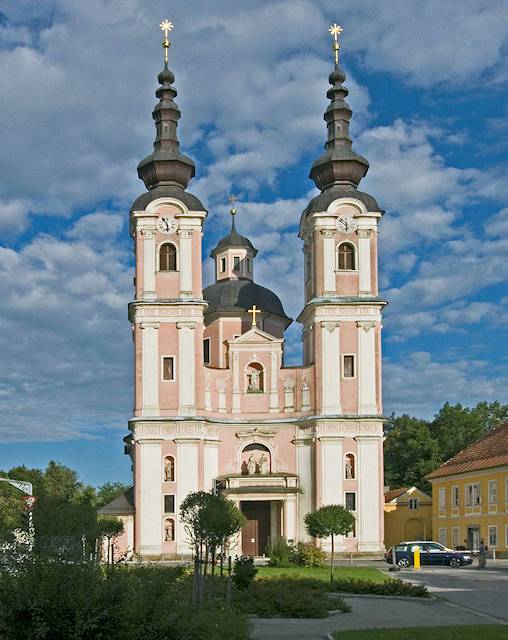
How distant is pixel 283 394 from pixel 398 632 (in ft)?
127

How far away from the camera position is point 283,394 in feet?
189

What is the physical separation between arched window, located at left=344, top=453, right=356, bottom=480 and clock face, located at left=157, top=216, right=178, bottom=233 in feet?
50.0

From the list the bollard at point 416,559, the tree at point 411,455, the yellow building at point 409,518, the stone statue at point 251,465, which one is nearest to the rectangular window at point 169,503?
the stone statue at point 251,465

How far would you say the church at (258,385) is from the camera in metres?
54.0

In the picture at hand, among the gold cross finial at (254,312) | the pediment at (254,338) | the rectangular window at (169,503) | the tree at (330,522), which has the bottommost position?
the tree at (330,522)

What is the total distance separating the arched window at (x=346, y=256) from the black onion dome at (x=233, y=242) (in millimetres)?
12981

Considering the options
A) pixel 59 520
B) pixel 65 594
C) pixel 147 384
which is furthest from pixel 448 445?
pixel 65 594

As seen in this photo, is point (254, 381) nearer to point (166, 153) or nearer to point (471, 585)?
point (166, 153)

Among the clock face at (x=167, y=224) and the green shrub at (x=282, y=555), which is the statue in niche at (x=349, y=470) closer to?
the green shrub at (x=282, y=555)

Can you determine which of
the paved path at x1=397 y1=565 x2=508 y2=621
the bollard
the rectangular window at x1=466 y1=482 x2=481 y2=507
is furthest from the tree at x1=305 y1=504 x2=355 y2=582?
the rectangular window at x1=466 y1=482 x2=481 y2=507

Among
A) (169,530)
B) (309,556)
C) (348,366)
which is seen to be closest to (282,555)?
(309,556)

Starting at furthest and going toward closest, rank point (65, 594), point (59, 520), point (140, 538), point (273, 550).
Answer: point (140, 538), point (273, 550), point (59, 520), point (65, 594)

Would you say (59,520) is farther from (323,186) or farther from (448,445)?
(448,445)

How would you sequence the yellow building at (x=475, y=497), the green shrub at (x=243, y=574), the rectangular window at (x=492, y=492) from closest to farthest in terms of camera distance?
the green shrub at (x=243, y=574) → the yellow building at (x=475, y=497) → the rectangular window at (x=492, y=492)
